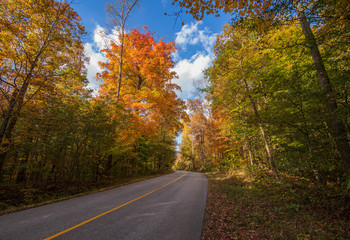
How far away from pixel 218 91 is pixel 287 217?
7943mm

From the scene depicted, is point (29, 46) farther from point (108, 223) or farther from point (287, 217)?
point (287, 217)

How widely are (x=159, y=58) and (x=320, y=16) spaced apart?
36.5 feet

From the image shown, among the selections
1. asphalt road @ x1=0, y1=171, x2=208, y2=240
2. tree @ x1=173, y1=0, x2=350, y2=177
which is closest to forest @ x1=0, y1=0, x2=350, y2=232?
tree @ x1=173, y1=0, x2=350, y2=177


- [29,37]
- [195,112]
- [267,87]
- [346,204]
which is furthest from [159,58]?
[195,112]

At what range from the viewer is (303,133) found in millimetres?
5250

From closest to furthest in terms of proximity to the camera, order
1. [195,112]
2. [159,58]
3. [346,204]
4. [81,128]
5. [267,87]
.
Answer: [346,204]
[267,87]
[81,128]
[159,58]
[195,112]

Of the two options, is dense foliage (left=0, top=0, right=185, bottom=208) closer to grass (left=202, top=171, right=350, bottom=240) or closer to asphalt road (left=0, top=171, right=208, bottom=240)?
asphalt road (left=0, top=171, right=208, bottom=240)

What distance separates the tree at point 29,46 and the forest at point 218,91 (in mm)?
43

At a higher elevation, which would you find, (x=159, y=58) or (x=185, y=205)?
(x=159, y=58)

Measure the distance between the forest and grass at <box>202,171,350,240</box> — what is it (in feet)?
1.62

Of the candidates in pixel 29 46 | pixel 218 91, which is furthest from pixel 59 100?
pixel 218 91

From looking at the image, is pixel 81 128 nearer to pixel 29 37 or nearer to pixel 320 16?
pixel 29 37

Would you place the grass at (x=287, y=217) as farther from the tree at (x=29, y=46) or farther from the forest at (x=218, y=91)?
the tree at (x=29, y=46)

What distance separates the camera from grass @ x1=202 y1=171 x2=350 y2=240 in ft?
11.6
